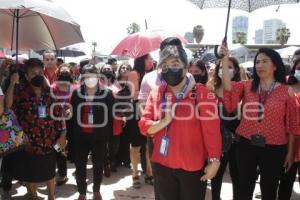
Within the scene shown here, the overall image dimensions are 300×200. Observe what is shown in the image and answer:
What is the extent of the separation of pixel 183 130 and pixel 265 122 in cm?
122

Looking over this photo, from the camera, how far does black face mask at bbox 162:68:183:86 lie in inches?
122

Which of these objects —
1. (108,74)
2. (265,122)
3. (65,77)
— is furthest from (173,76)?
(108,74)

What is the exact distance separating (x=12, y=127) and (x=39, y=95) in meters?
0.71

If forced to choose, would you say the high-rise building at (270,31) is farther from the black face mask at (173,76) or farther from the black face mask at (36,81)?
the black face mask at (173,76)

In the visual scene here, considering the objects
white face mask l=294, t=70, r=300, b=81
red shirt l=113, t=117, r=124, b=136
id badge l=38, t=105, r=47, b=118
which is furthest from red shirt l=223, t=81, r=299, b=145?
red shirt l=113, t=117, r=124, b=136

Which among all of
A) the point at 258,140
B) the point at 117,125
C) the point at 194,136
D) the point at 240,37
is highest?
the point at 240,37

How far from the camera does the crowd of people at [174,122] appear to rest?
122 inches

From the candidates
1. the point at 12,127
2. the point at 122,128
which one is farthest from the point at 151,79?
the point at 122,128

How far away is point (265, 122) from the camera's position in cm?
388

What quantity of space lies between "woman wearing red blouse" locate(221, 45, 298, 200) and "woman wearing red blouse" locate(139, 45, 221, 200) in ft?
2.63

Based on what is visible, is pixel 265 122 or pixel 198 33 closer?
pixel 265 122

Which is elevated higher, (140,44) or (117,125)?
(140,44)

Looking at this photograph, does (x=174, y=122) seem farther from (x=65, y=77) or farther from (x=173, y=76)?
(x=65, y=77)

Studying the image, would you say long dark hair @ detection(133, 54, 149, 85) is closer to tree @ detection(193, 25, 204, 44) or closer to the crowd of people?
the crowd of people
